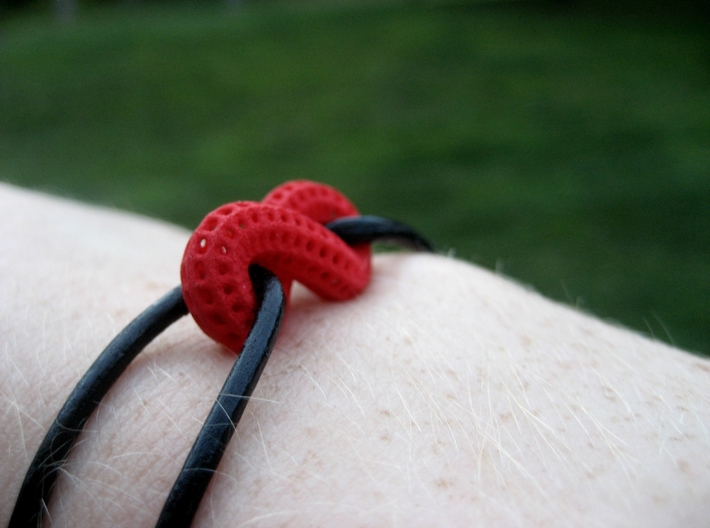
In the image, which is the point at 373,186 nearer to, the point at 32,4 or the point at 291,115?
the point at 291,115

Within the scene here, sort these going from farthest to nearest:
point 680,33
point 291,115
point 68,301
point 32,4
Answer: point 32,4, point 680,33, point 291,115, point 68,301

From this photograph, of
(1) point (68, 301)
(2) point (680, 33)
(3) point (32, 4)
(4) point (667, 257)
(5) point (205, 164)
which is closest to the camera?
(1) point (68, 301)

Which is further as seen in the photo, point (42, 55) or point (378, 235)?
point (42, 55)

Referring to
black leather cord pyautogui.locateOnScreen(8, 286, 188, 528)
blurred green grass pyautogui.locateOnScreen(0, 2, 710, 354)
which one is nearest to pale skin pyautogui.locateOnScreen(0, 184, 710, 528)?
black leather cord pyautogui.locateOnScreen(8, 286, 188, 528)

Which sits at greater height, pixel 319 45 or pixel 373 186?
pixel 319 45

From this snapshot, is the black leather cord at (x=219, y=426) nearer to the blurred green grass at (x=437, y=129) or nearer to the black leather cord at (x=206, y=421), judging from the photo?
the black leather cord at (x=206, y=421)

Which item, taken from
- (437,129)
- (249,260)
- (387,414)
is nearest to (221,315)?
(249,260)

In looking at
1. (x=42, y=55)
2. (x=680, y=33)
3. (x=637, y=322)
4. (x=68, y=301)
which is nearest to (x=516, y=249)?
(x=637, y=322)

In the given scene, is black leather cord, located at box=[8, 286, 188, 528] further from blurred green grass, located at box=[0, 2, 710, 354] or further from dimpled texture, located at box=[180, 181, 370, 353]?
blurred green grass, located at box=[0, 2, 710, 354]
